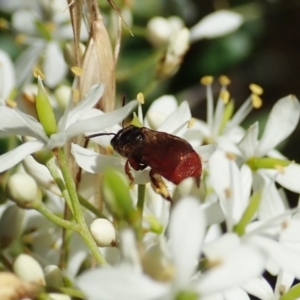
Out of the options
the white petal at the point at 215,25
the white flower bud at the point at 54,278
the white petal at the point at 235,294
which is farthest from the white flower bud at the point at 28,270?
the white petal at the point at 215,25

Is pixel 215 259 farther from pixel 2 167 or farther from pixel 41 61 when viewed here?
pixel 41 61

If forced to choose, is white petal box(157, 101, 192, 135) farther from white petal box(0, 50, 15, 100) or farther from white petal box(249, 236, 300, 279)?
white petal box(0, 50, 15, 100)

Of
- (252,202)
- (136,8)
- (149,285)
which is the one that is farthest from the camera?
(136,8)

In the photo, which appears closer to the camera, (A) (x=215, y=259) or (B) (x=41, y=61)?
(A) (x=215, y=259)

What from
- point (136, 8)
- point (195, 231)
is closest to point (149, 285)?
point (195, 231)

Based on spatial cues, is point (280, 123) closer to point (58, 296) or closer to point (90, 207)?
point (90, 207)

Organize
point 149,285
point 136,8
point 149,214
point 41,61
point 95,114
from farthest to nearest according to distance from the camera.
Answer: point 136,8 → point 41,61 → point 149,214 → point 95,114 → point 149,285

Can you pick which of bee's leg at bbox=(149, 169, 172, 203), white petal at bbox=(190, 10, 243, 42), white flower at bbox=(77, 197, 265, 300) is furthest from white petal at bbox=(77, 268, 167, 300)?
white petal at bbox=(190, 10, 243, 42)

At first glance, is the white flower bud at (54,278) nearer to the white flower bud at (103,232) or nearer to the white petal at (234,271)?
the white flower bud at (103,232)
